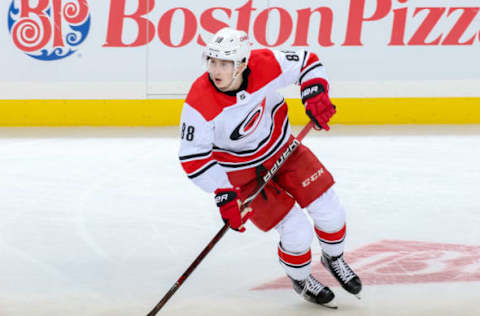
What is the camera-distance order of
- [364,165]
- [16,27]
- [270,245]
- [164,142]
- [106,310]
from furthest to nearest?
[16,27] → [164,142] → [364,165] → [270,245] → [106,310]

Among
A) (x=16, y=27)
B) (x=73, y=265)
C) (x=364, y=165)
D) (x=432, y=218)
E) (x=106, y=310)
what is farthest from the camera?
(x=16, y=27)

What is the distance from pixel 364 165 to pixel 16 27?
3.11 metres

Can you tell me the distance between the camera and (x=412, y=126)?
6645 mm

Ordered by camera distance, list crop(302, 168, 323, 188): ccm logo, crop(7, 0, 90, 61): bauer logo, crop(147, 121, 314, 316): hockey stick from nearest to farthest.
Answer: crop(147, 121, 314, 316): hockey stick
crop(302, 168, 323, 188): ccm logo
crop(7, 0, 90, 61): bauer logo

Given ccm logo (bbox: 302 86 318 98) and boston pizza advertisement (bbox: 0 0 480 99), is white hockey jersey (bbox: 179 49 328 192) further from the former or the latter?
boston pizza advertisement (bbox: 0 0 480 99)

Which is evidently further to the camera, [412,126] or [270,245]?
[412,126]

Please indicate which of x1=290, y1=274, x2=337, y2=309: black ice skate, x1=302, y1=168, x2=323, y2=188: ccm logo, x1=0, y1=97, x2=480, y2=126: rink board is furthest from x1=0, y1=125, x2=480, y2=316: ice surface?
x1=0, y1=97, x2=480, y2=126: rink board

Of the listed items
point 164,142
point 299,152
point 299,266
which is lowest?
point 164,142

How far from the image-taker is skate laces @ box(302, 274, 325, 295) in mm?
2732

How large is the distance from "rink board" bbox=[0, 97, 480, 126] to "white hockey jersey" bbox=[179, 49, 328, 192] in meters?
3.94

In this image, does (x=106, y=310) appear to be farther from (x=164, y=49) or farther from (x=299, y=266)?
(x=164, y=49)

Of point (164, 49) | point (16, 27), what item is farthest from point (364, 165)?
point (16, 27)

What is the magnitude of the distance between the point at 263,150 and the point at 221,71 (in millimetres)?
373

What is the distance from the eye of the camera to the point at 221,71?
249 cm
